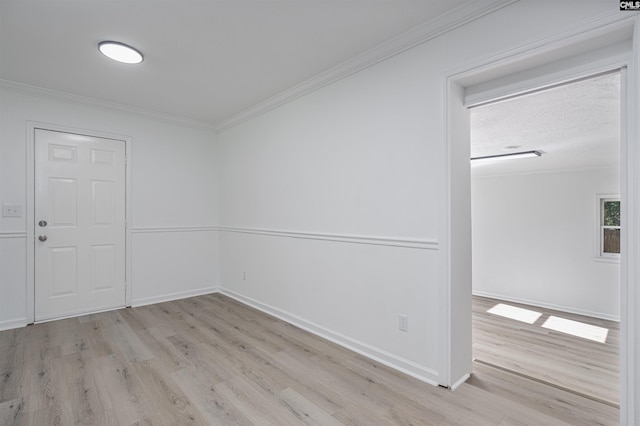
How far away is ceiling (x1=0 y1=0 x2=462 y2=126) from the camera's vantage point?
209 centimetres

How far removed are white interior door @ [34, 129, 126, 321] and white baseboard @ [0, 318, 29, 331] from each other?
0.12 meters

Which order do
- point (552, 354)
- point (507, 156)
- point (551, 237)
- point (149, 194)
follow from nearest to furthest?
point (552, 354) → point (149, 194) → point (507, 156) → point (551, 237)

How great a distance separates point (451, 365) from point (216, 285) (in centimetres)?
363

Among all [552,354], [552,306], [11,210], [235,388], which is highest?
[11,210]

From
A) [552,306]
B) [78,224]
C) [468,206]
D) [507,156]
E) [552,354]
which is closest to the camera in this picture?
[468,206]

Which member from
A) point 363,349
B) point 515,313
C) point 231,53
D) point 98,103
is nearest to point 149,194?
point 98,103

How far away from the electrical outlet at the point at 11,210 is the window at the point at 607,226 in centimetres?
810

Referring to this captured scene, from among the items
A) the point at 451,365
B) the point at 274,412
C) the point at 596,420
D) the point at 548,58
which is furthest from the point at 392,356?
the point at 548,58

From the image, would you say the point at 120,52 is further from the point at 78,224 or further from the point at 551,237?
the point at 551,237

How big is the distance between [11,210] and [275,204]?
2723 mm

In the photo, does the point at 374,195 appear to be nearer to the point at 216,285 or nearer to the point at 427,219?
the point at 427,219

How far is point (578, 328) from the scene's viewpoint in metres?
4.37

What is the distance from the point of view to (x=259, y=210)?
4023 mm

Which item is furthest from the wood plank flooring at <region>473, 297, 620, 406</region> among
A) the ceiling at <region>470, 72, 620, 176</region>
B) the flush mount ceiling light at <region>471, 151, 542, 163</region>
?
the flush mount ceiling light at <region>471, 151, 542, 163</region>
